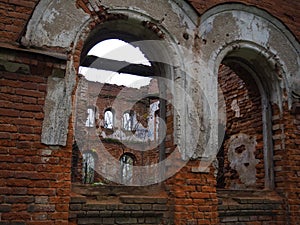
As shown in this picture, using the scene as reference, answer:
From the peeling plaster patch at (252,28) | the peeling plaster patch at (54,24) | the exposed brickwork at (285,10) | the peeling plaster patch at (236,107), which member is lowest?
the peeling plaster patch at (236,107)

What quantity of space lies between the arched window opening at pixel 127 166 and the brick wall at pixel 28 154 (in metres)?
14.0

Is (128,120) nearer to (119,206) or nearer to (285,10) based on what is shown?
(285,10)

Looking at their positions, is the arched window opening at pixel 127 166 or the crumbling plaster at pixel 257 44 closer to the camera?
the crumbling plaster at pixel 257 44

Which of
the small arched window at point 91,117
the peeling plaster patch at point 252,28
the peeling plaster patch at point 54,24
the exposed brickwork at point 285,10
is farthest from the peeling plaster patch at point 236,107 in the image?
the small arched window at point 91,117

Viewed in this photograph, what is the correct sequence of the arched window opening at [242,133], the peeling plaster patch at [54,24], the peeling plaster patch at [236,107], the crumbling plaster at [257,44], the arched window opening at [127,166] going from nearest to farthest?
the peeling plaster patch at [54,24] → the crumbling plaster at [257,44] → the arched window opening at [242,133] → the peeling plaster patch at [236,107] → the arched window opening at [127,166]

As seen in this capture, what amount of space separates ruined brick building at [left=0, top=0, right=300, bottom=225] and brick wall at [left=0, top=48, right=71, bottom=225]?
11 millimetres

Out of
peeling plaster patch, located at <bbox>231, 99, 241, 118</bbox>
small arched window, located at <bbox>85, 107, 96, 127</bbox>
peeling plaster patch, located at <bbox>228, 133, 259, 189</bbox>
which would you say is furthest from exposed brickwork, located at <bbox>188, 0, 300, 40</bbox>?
small arched window, located at <bbox>85, 107, 96, 127</bbox>

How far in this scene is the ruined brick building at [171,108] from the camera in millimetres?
4312

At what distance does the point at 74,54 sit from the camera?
4.82 m

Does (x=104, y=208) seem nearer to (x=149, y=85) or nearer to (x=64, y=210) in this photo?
(x=64, y=210)

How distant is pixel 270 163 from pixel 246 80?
5.08 ft

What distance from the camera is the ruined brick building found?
4312 millimetres

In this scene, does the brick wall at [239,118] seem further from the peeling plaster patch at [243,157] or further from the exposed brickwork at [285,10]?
the exposed brickwork at [285,10]

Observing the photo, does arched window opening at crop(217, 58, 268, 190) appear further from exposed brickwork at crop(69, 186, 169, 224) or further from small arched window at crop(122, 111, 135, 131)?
small arched window at crop(122, 111, 135, 131)
